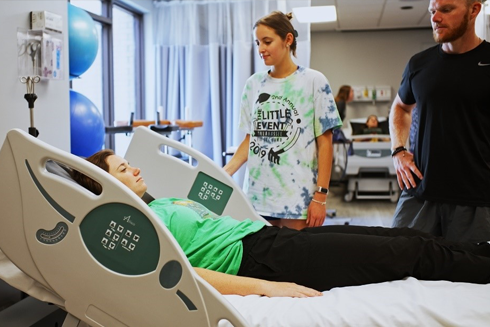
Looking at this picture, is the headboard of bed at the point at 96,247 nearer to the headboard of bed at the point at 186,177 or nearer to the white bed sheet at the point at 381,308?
the white bed sheet at the point at 381,308

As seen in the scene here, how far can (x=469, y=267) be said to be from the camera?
4.95ft

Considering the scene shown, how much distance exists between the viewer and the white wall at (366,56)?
871 cm

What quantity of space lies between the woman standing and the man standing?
0.32 metres

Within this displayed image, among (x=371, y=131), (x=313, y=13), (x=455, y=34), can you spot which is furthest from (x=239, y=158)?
(x=371, y=131)

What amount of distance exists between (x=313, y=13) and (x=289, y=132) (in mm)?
3003

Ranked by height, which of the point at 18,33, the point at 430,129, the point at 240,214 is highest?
the point at 18,33

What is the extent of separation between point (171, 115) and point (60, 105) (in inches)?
87.4

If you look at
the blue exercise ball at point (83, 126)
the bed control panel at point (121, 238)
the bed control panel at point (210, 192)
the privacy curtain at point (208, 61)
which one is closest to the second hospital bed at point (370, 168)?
the privacy curtain at point (208, 61)

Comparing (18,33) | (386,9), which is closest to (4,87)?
(18,33)

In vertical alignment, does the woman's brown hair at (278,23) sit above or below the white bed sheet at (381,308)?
above

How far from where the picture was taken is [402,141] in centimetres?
208

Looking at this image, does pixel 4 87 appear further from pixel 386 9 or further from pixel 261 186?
pixel 386 9

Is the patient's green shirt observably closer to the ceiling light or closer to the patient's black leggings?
the patient's black leggings

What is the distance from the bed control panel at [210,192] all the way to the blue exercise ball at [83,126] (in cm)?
110
